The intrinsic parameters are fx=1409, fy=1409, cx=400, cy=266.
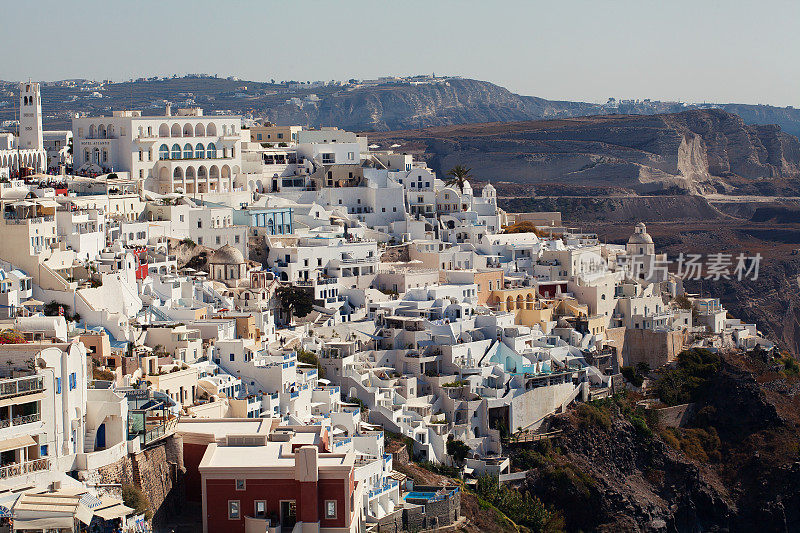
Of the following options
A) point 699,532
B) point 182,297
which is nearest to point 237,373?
point 182,297

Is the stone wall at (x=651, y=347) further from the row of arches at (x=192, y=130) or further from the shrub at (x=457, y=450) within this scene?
the row of arches at (x=192, y=130)

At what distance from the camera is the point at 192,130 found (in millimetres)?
54719

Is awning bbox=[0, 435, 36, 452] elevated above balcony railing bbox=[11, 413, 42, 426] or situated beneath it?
situated beneath

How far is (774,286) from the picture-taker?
96.1 metres

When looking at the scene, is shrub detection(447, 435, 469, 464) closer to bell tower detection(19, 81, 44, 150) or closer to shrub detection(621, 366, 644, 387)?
shrub detection(621, 366, 644, 387)

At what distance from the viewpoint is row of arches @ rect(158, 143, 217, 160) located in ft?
173

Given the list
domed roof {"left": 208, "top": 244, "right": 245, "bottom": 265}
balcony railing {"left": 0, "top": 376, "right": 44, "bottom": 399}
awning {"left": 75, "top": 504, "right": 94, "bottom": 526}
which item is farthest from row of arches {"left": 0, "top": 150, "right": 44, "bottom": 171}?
awning {"left": 75, "top": 504, "right": 94, "bottom": 526}

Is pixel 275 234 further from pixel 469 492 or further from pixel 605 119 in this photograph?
pixel 605 119

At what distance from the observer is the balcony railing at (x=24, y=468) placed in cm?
2347

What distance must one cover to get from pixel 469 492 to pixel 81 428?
1339 cm

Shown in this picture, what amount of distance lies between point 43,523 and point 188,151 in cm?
3225

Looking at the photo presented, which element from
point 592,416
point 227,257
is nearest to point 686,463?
point 592,416

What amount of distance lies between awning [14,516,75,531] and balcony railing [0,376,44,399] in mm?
2552

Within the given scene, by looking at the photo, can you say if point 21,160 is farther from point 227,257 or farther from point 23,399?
point 23,399
